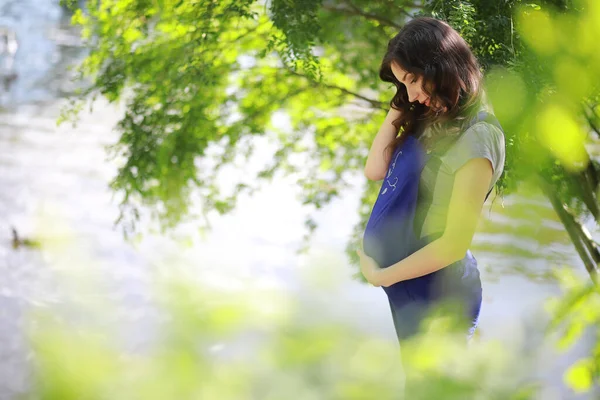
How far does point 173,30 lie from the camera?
12.0 feet

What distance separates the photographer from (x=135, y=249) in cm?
644

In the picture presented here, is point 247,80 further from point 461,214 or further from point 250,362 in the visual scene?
point 250,362

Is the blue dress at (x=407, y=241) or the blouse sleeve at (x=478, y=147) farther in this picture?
the blue dress at (x=407, y=241)

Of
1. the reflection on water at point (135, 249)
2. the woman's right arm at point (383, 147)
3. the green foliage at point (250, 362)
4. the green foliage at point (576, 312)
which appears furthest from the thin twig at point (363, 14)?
the green foliage at point (250, 362)

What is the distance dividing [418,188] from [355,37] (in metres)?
2.52

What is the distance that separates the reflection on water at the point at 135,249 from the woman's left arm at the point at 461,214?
0.31ft

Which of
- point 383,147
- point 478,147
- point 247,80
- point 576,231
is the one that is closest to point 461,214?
point 478,147

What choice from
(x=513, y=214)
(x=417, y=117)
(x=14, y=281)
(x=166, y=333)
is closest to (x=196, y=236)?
(x=14, y=281)

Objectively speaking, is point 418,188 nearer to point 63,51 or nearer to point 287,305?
point 287,305

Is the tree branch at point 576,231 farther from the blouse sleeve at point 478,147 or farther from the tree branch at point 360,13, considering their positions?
the tree branch at point 360,13

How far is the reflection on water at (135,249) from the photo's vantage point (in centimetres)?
54

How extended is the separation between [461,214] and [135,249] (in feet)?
17.1

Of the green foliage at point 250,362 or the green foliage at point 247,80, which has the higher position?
the green foliage at point 250,362

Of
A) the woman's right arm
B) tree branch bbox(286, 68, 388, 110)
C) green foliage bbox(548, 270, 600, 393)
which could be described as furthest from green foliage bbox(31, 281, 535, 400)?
tree branch bbox(286, 68, 388, 110)
